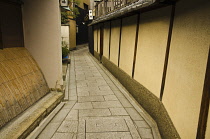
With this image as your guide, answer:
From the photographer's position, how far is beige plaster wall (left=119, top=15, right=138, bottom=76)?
23.4ft

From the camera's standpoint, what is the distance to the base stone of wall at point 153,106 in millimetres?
3998

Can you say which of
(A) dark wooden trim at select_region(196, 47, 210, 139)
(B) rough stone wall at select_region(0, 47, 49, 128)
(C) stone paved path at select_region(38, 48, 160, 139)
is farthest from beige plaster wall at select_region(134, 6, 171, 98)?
(B) rough stone wall at select_region(0, 47, 49, 128)

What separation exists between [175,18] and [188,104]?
2063 millimetres

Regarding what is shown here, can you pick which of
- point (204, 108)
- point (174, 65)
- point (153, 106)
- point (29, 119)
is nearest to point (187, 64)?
point (174, 65)

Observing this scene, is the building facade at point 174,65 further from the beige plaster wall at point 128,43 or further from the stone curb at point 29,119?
the stone curb at point 29,119

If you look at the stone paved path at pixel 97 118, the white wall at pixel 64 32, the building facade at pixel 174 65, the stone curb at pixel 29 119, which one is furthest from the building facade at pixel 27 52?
the white wall at pixel 64 32

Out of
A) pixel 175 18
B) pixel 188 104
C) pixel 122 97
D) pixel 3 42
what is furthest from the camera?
pixel 122 97

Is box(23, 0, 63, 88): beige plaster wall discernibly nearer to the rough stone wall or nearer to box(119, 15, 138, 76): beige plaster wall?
the rough stone wall

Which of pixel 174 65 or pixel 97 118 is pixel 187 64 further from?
pixel 97 118

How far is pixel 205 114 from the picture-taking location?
8.76ft

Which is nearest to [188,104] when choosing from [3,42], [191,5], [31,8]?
[191,5]

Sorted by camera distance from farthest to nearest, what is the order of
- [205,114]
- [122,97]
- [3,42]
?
1. [122,97]
2. [3,42]
3. [205,114]

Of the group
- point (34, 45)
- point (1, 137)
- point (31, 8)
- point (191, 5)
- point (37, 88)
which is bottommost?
point (1, 137)

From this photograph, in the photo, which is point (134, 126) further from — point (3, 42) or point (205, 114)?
point (3, 42)
